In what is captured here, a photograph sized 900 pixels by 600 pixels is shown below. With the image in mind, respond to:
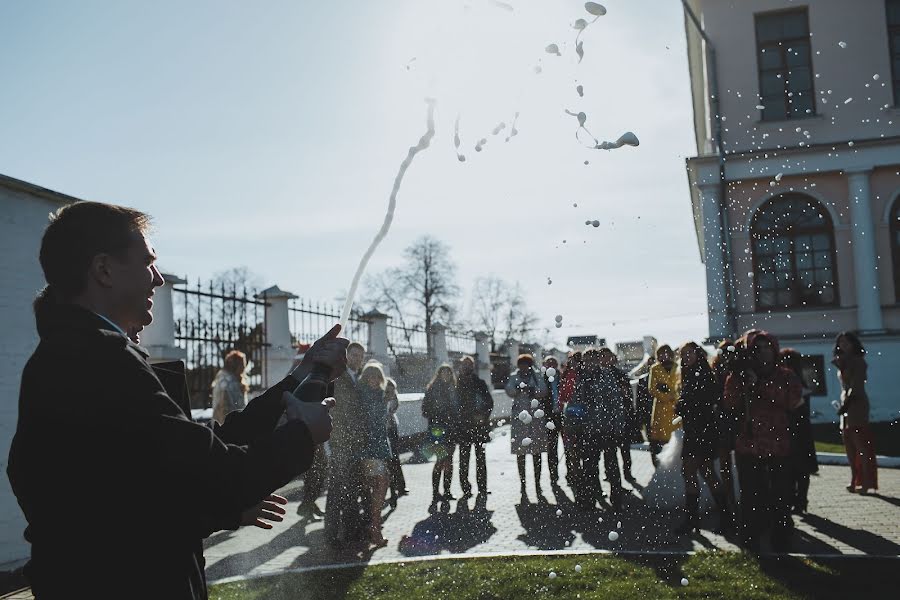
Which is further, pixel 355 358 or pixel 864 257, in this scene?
pixel 864 257

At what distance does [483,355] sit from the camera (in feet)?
83.2

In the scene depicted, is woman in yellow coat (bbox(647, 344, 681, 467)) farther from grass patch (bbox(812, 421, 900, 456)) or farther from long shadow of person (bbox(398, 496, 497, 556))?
grass patch (bbox(812, 421, 900, 456))

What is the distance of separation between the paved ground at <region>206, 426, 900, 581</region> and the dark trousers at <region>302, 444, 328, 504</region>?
333 mm

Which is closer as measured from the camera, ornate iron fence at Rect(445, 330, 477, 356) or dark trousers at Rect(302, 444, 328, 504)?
dark trousers at Rect(302, 444, 328, 504)

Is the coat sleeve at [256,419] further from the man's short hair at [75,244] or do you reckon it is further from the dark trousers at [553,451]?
the dark trousers at [553,451]

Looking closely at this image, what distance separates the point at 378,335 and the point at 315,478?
26.8ft

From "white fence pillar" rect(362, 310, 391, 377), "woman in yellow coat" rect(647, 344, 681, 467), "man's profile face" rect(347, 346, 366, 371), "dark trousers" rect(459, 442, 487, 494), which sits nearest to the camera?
"man's profile face" rect(347, 346, 366, 371)

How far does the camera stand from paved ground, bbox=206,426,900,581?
291 inches

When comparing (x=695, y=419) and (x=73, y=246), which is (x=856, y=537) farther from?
(x=73, y=246)

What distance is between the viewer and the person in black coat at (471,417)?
34.9 feet

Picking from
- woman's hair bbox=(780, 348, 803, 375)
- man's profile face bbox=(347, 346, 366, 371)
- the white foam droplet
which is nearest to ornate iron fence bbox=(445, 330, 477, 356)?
man's profile face bbox=(347, 346, 366, 371)

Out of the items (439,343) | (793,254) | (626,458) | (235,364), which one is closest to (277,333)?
(235,364)

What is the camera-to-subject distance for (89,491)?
2.00 metres

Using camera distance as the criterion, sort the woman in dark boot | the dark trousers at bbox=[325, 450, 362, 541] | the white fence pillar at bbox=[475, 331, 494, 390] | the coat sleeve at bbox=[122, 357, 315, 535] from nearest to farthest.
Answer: the coat sleeve at bbox=[122, 357, 315, 535]
the woman in dark boot
the dark trousers at bbox=[325, 450, 362, 541]
the white fence pillar at bbox=[475, 331, 494, 390]
